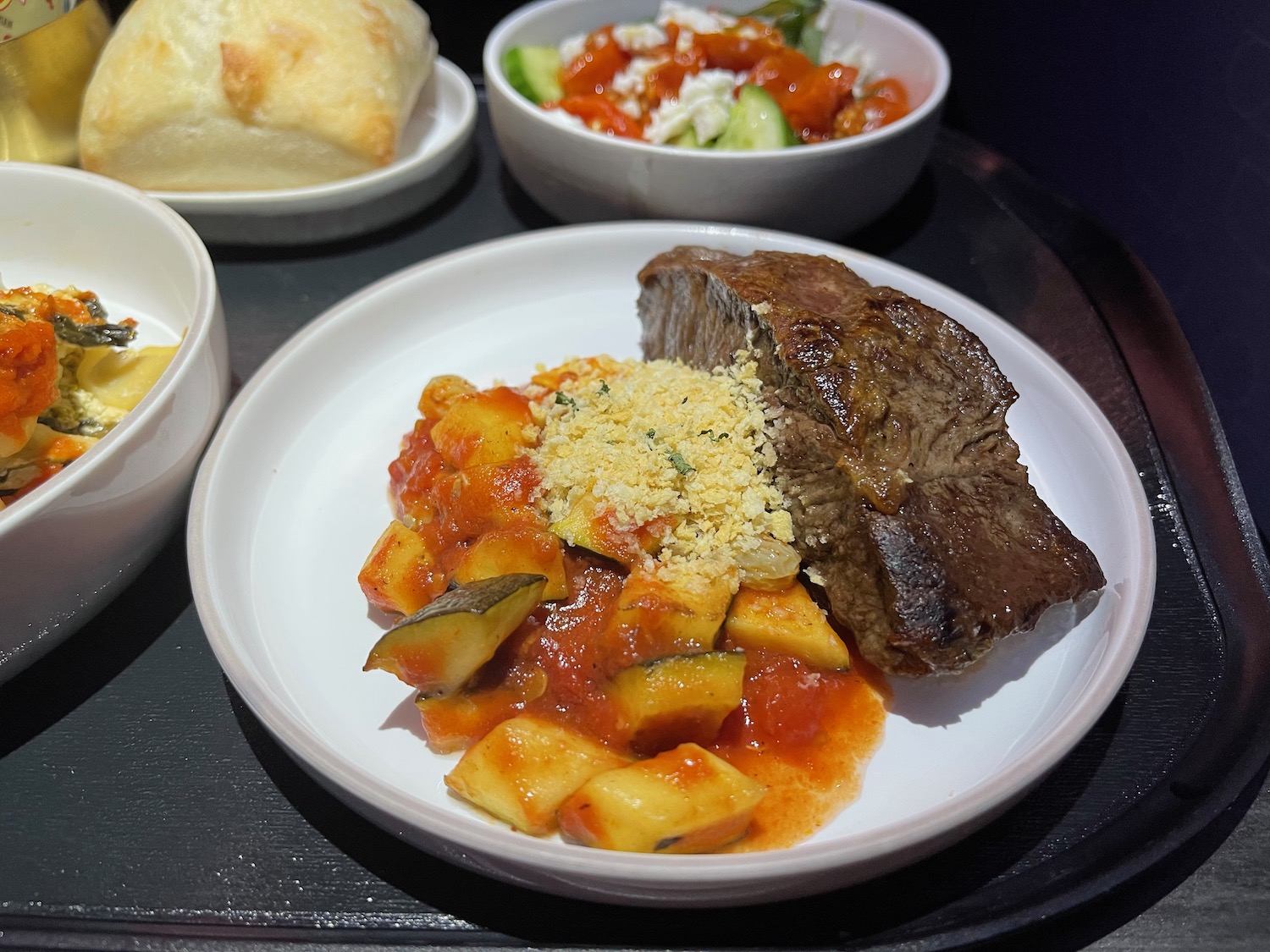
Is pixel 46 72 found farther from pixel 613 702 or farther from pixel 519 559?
pixel 613 702

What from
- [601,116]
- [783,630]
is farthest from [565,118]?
[783,630]

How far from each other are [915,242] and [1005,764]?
236 cm

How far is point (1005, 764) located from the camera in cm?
192

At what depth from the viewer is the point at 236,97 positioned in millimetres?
3250

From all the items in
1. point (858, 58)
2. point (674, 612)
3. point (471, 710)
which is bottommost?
point (471, 710)

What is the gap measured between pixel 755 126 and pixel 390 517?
2177 mm

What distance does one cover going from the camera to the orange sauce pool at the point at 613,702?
1.94 meters

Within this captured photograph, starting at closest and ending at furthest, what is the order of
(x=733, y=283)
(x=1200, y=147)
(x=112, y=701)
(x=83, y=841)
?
(x=83, y=841), (x=112, y=701), (x=733, y=283), (x=1200, y=147)

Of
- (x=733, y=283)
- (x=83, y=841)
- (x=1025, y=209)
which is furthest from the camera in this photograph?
(x=1025, y=209)

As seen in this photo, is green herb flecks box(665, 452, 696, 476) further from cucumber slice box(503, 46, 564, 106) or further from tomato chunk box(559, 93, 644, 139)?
cucumber slice box(503, 46, 564, 106)

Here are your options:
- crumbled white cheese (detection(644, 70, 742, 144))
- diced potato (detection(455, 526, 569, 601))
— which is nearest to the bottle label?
crumbled white cheese (detection(644, 70, 742, 144))

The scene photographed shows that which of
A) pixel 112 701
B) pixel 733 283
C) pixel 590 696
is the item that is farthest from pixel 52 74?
pixel 590 696

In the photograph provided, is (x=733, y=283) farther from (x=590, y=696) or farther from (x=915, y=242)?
(x=915, y=242)

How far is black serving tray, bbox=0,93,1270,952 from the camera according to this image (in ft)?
5.72
